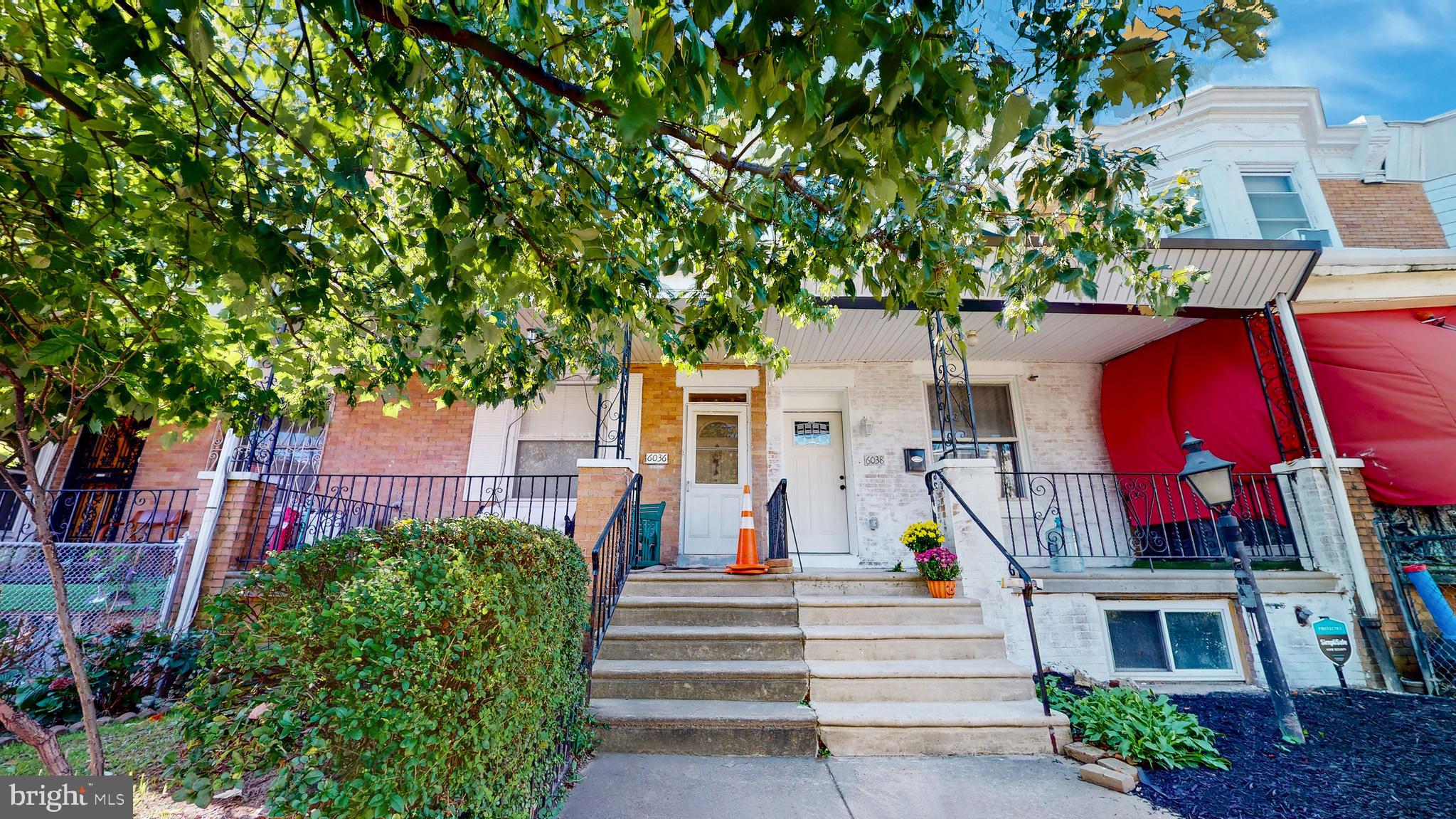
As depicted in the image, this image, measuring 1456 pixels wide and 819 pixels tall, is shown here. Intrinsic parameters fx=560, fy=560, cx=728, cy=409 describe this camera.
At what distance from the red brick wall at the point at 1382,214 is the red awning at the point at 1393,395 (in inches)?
99.5

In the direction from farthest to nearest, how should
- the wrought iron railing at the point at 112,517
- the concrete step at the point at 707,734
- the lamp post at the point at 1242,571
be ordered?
the wrought iron railing at the point at 112,517 → the lamp post at the point at 1242,571 → the concrete step at the point at 707,734

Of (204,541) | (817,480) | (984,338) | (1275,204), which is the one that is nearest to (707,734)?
(817,480)

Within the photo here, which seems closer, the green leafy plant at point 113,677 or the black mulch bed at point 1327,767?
the black mulch bed at point 1327,767

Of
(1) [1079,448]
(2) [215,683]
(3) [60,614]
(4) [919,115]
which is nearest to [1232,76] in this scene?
(4) [919,115]

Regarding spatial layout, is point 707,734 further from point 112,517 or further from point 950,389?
point 112,517

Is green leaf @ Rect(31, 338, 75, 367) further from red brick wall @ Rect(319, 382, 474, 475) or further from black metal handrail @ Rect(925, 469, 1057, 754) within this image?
red brick wall @ Rect(319, 382, 474, 475)

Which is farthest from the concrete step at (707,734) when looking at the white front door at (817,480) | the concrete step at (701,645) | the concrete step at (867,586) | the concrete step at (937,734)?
the white front door at (817,480)

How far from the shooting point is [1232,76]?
83.4 inches

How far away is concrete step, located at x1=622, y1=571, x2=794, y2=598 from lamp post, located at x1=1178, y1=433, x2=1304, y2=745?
10.0ft

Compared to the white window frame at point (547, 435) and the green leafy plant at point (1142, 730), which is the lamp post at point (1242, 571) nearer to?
the green leafy plant at point (1142, 730)

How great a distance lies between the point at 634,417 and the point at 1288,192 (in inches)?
368

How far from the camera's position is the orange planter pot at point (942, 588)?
4703mm

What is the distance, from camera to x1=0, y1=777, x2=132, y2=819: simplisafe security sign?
1638 millimetres

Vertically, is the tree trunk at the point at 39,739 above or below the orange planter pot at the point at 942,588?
below
